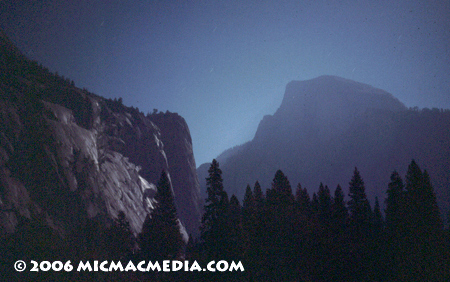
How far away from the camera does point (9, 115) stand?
51.6m

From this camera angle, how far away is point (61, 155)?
2253 inches

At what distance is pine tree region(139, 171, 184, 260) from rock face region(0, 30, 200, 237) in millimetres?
26030

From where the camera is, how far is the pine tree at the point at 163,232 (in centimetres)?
2737

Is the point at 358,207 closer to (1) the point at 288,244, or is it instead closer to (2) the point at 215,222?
(1) the point at 288,244

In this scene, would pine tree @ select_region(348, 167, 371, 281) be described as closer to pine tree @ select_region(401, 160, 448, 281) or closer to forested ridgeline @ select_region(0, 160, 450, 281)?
forested ridgeline @ select_region(0, 160, 450, 281)

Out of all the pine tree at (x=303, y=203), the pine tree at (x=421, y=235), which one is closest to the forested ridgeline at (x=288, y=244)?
the pine tree at (x=421, y=235)

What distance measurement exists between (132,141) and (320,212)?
84.9m

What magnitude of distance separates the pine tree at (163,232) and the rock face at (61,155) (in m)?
26.0

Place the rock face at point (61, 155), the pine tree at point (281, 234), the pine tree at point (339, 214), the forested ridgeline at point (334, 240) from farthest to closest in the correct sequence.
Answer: the rock face at point (61, 155) < the pine tree at point (339, 214) < the pine tree at point (281, 234) < the forested ridgeline at point (334, 240)

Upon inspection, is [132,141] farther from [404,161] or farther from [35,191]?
[404,161]

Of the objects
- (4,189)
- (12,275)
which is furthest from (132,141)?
(12,275)

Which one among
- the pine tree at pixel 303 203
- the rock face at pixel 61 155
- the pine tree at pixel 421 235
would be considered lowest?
the pine tree at pixel 421 235

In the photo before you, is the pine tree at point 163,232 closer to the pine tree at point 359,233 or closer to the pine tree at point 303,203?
the pine tree at point 303,203

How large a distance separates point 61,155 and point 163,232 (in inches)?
1659
